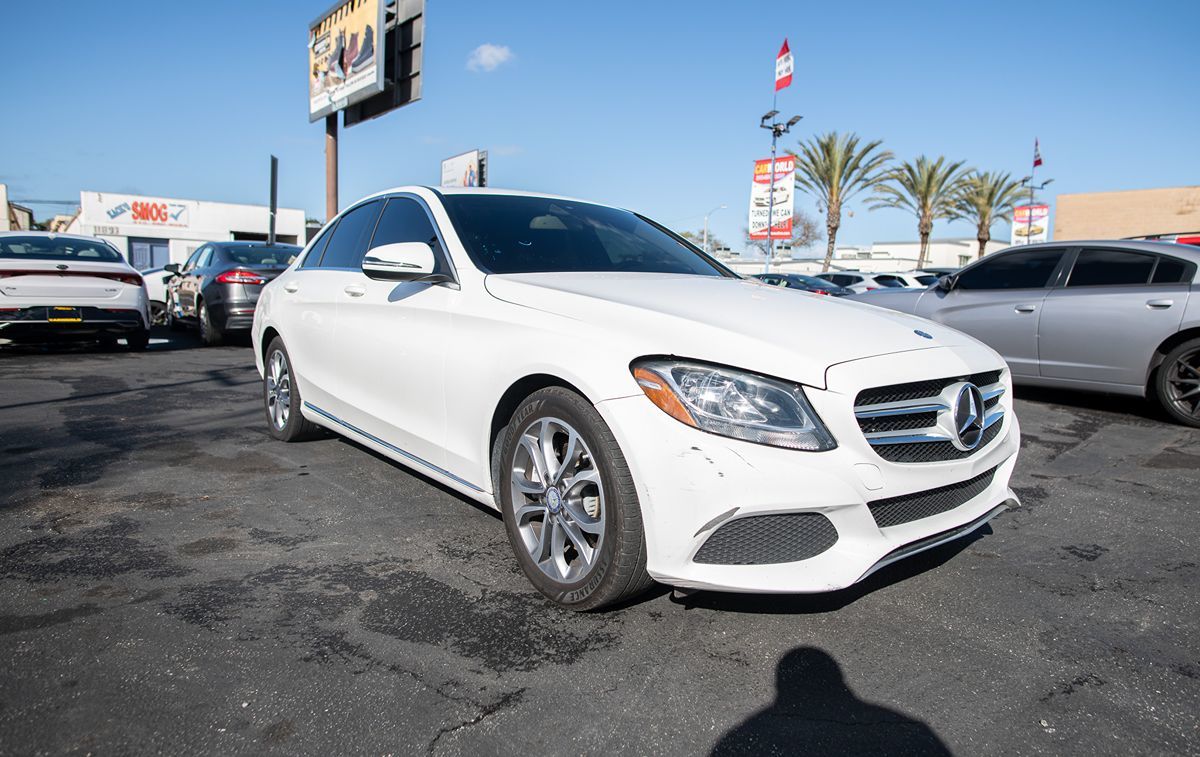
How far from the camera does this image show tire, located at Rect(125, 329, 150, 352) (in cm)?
1020

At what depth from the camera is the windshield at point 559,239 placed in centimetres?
343

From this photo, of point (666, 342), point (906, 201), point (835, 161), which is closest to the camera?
point (666, 342)

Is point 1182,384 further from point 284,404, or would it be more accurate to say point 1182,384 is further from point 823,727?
point 284,404

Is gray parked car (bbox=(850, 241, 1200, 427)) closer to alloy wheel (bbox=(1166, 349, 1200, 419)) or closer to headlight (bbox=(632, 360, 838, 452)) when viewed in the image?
alloy wheel (bbox=(1166, 349, 1200, 419))

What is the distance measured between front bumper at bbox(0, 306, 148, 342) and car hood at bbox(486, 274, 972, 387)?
8.34 m

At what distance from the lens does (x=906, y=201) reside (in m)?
38.1

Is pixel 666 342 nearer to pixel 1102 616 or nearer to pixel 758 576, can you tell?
pixel 758 576

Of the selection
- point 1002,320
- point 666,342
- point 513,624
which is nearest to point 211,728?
point 513,624

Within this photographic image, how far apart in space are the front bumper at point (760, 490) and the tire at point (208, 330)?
33.2 ft

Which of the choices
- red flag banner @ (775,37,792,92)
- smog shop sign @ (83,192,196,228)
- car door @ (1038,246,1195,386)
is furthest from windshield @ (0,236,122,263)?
smog shop sign @ (83,192,196,228)

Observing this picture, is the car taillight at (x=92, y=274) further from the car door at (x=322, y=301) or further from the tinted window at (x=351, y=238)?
the tinted window at (x=351, y=238)

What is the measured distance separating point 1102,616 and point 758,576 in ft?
4.51

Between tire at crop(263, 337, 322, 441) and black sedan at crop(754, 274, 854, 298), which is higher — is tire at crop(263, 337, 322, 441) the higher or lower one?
the lower one

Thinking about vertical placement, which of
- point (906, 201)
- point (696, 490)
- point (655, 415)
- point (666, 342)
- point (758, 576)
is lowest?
point (758, 576)
